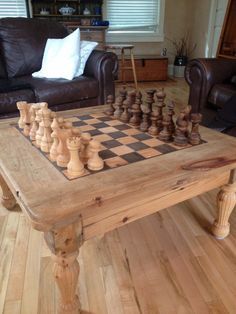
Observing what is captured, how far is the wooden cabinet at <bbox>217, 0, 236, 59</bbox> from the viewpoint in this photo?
286 centimetres

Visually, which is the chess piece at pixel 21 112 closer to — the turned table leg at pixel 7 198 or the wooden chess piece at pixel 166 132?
the turned table leg at pixel 7 198

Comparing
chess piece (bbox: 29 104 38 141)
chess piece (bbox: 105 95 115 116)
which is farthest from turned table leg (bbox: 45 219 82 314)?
chess piece (bbox: 105 95 115 116)

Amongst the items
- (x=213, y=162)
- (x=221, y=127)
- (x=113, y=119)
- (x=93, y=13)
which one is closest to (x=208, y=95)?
(x=221, y=127)

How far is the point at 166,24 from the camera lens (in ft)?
15.5

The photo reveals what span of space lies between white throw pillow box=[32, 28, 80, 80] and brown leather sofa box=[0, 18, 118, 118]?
99 millimetres

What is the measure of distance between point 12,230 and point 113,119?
0.68 metres

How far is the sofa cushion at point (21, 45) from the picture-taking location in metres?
2.37

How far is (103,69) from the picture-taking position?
7.23 feet

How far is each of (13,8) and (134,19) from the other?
6.16 ft

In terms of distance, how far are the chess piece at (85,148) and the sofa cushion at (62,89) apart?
1.29 m

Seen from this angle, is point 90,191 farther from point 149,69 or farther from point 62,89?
point 149,69

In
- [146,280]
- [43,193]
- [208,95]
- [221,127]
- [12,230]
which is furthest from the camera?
[208,95]

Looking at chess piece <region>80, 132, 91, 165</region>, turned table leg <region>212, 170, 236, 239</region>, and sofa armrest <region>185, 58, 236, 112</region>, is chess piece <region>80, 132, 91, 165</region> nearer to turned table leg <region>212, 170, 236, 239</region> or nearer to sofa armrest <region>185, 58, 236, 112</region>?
turned table leg <region>212, 170, 236, 239</region>

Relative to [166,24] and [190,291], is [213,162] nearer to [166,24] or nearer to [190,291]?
[190,291]
